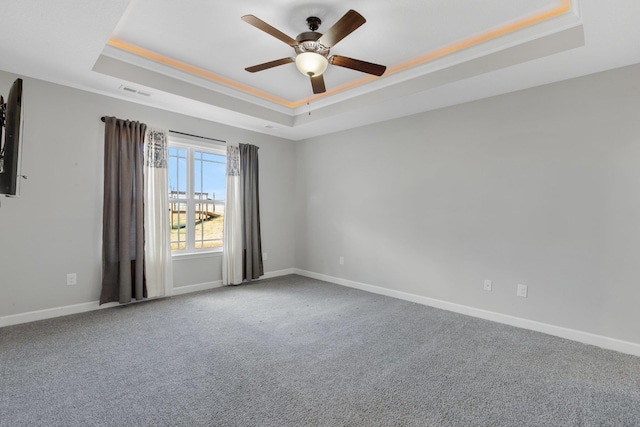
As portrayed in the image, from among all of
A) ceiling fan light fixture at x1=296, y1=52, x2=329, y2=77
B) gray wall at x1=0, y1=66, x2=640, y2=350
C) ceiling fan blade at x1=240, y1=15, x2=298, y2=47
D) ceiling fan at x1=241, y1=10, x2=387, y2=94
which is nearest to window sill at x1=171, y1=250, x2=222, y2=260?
gray wall at x1=0, y1=66, x2=640, y2=350

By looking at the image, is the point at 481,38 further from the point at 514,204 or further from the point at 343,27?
the point at 514,204

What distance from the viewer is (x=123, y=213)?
3.50 metres

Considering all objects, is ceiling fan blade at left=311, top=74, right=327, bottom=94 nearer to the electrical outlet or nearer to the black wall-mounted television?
the black wall-mounted television

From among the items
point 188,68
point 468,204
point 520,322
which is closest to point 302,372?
point 520,322

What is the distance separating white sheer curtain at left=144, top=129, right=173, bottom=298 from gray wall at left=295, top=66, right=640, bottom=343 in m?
2.47

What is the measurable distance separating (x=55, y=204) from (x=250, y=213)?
7.48ft

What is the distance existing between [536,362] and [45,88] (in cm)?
505

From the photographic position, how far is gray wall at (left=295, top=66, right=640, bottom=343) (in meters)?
2.65

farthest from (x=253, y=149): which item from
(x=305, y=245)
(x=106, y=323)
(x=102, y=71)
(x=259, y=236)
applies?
(x=106, y=323)

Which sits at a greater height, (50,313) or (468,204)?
(468,204)

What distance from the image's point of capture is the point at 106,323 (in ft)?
10.00

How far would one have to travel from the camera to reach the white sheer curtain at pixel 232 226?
455 cm

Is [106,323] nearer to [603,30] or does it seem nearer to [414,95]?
[414,95]

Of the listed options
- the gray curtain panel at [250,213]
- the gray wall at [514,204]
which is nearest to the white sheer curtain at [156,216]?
the gray curtain panel at [250,213]
